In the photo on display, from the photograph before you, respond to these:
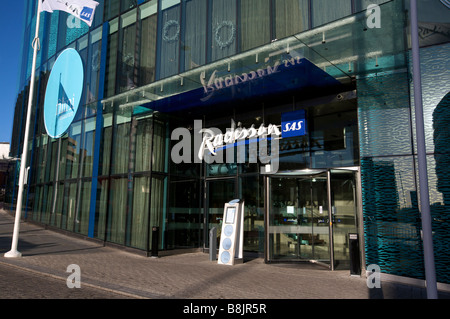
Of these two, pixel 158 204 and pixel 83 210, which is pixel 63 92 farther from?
pixel 158 204

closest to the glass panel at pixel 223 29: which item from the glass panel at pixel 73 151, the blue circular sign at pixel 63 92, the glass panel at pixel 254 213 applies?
the glass panel at pixel 254 213

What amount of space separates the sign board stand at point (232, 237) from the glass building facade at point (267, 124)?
36.1 inches

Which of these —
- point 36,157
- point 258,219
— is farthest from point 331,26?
point 36,157

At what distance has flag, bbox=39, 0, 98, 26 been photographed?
12.0 metres

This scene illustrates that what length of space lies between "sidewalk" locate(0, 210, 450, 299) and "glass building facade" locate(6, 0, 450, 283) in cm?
104

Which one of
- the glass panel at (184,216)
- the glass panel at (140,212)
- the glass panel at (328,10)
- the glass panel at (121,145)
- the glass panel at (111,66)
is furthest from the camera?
the glass panel at (111,66)

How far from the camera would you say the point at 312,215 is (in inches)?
439

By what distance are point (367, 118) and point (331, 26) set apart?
9.84ft

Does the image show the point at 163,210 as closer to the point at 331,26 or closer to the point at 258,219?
the point at 258,219

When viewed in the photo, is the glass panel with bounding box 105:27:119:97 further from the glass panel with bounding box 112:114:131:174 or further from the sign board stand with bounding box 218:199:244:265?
the sign board stand with bounding box 218:199:244:265

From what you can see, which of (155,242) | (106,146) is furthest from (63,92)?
(155,242)

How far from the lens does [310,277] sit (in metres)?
8.72

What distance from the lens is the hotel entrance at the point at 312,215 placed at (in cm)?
1014

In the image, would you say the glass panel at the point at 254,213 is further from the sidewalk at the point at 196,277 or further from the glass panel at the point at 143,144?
the glass panel at the point at 143,144
